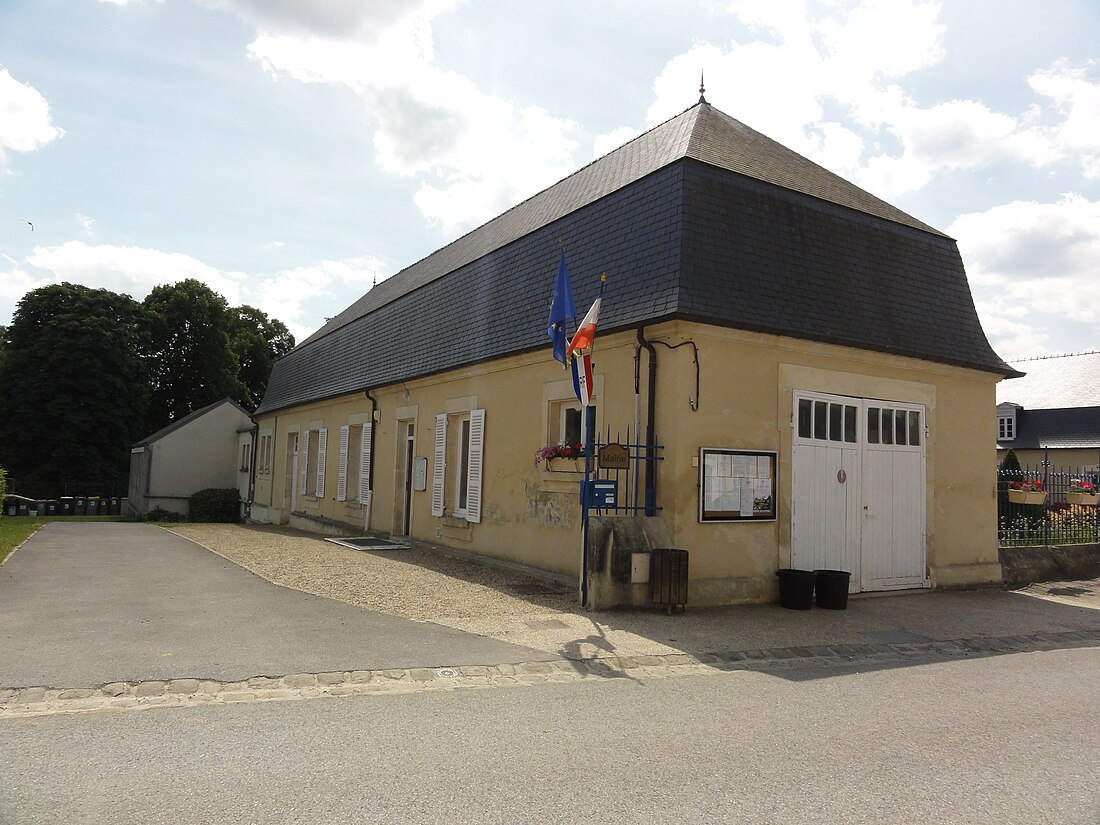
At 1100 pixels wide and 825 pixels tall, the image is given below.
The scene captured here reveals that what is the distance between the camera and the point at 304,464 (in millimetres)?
23516

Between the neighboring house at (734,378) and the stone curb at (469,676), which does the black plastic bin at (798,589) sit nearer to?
the neighboring house at (734,378)

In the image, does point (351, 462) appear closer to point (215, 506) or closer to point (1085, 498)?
point (215, 506)

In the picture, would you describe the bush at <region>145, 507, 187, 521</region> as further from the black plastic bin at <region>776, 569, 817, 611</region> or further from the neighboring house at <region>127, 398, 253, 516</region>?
the black plastic bin at <region>776, 569, 817, 611</region>

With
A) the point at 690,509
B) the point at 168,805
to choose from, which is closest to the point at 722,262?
the point at 690,509

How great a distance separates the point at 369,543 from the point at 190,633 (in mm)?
8780

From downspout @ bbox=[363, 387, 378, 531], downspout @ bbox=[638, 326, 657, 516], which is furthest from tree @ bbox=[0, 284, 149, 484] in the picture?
downspout @ bbox=[638, 326, 657, 516]

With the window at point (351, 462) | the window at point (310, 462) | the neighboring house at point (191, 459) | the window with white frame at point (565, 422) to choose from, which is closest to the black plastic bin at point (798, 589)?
the window with white frame at point (565, 422)

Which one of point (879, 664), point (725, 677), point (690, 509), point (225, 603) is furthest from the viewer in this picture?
point (690, 509)

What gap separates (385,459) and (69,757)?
13.7m

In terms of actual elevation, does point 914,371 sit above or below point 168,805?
above

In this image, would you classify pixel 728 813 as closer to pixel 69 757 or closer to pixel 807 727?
pixel 807 727

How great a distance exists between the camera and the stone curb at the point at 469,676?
5.34 metres

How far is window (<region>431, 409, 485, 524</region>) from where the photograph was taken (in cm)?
1395

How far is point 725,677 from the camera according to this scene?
6.54 metres
